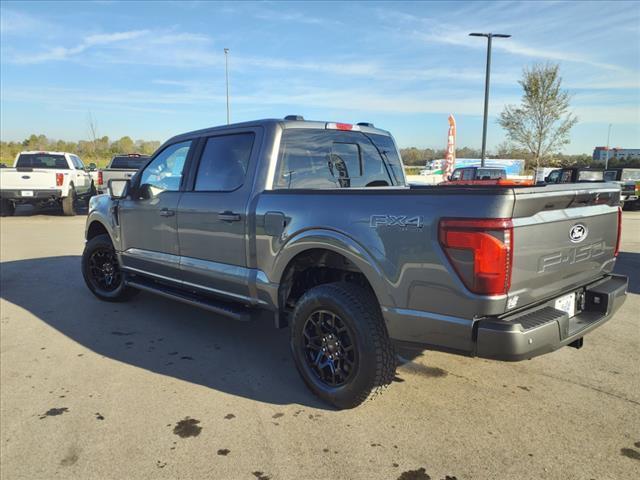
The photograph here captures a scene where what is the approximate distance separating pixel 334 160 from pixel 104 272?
3.40 metres

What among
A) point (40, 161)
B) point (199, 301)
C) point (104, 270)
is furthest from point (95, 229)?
point (40, 161)

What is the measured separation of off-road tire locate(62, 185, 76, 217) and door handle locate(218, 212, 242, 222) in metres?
12.7

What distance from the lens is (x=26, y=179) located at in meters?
13.6

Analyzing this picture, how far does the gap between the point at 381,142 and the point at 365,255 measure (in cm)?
197

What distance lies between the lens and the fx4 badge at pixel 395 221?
2596mm

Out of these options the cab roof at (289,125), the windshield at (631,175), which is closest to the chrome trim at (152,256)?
the cab roof at (289,125)

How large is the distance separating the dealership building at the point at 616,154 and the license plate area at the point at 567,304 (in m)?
37.4

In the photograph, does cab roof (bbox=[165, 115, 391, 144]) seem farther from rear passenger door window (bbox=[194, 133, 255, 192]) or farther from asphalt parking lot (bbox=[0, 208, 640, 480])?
asphalt parking lot (bbox=[0, 208, 640, 480])

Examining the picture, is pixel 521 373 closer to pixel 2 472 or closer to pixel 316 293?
pixel 316 293

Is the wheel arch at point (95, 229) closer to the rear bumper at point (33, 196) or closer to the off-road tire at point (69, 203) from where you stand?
the rear bumper at point (33, 196)

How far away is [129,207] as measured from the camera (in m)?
5.00

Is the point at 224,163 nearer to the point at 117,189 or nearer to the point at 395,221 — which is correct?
the point at 117,189

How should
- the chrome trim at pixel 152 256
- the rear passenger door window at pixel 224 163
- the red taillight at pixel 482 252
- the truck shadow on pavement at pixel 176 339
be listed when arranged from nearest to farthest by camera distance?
the red taillight at pixel 482 252, the truck shadow on pavement at pixel 176 339, the rear passenger door window at pixel 224 163, the chrome trim at pixel 152 256

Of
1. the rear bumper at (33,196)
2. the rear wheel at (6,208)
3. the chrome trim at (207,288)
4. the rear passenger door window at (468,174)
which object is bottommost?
the rear wheel at (6,208)
